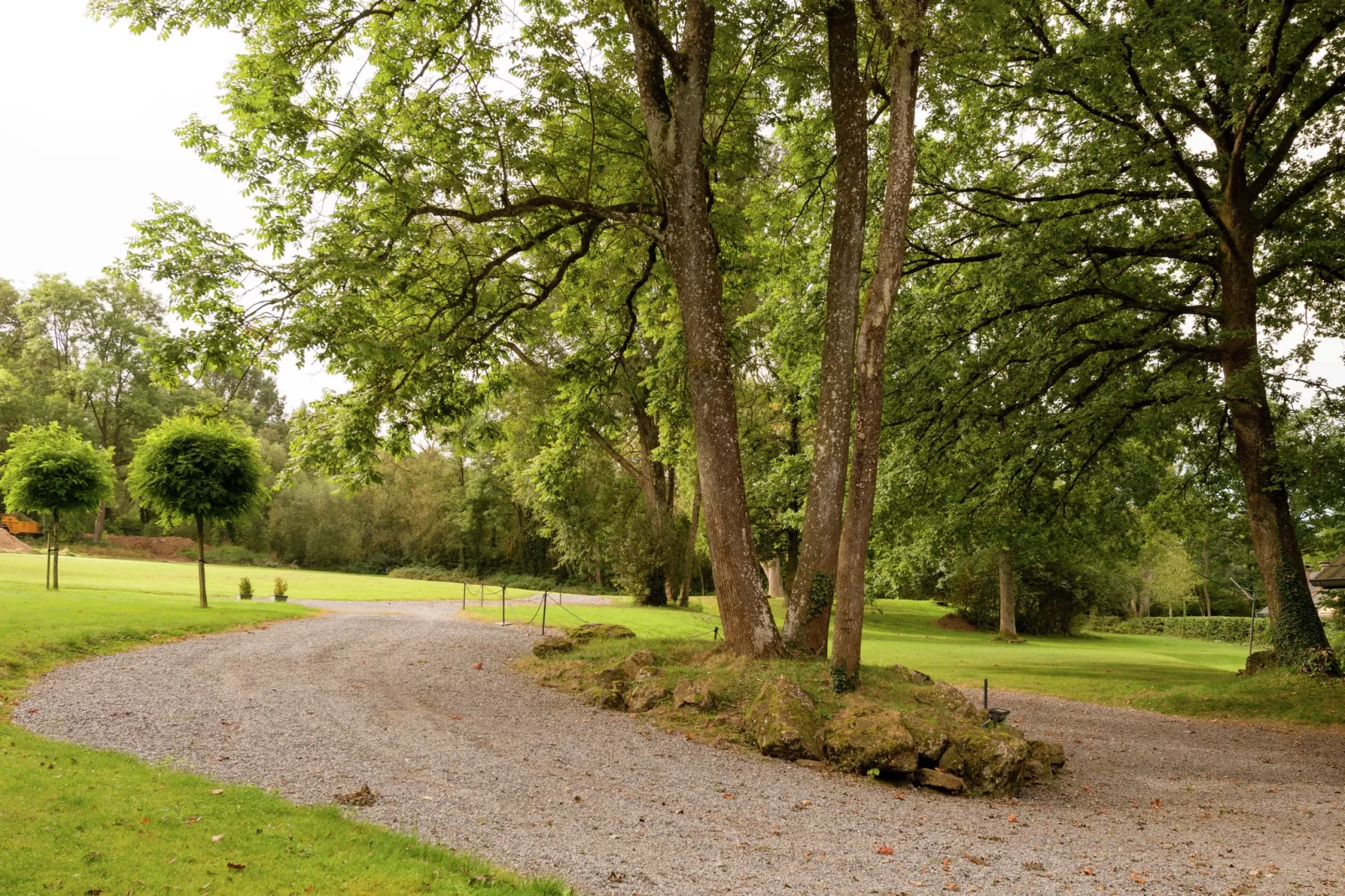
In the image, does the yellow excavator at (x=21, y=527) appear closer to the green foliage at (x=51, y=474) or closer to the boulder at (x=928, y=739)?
the green foliage at (x=51, y=474)

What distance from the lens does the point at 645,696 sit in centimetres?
941

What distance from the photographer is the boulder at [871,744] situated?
723 cm

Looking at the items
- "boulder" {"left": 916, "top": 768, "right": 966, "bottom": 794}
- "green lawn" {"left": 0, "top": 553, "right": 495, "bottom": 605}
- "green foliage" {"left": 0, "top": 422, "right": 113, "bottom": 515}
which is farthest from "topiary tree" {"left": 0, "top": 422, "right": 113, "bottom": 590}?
"boulder" {"left": 916, "top": 768, "right": 966, "bottom": 794}

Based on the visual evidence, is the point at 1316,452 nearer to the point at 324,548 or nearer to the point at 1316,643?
the point at 1316,643

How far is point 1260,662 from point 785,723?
1170cm

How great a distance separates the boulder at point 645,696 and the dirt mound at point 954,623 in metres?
27.1

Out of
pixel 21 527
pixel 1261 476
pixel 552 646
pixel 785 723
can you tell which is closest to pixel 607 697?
pixel 785 723

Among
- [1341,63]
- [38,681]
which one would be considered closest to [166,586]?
[38,681]

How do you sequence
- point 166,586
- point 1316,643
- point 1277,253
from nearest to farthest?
point 1316,643 → point 1277,253 → point 166,586

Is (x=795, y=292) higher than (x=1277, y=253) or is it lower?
lower

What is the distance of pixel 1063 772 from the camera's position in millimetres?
8211

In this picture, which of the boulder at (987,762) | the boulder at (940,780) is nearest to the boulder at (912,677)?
the boulder at (987,762)

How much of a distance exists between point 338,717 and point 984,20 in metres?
11.4

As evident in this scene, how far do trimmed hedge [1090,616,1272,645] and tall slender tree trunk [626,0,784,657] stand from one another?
37.8 metres
